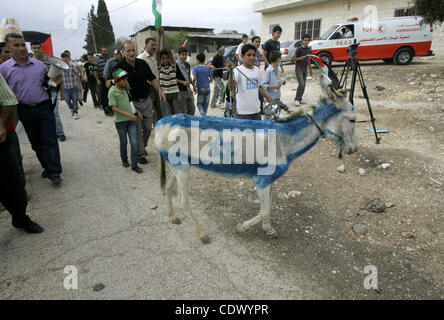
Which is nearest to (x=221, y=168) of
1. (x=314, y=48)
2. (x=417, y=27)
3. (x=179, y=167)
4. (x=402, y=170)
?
(x=179, y=167)

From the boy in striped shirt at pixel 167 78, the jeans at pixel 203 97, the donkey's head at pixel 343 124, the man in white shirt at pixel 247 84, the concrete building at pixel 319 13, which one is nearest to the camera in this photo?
the donkey's head at pixel 343 124

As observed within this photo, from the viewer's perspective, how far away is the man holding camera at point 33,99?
142 inches

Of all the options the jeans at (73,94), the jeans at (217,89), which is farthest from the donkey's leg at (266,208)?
the jeans at (73,94)

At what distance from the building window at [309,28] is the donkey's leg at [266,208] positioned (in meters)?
21.7

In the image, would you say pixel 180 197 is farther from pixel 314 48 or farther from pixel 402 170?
pixel 314 48

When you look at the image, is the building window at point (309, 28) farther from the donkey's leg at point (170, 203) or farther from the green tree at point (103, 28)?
the green tree at point (103, 28)

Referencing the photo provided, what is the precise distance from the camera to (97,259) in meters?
2.68

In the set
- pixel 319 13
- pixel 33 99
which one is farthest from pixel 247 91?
pixel 319 13

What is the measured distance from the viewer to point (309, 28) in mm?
20969

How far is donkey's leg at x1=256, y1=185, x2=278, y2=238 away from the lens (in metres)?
2.77

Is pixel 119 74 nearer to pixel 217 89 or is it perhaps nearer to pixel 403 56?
pixel 217 89

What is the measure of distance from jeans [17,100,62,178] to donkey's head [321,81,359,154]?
4036mm

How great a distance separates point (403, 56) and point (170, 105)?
12.7 metres
